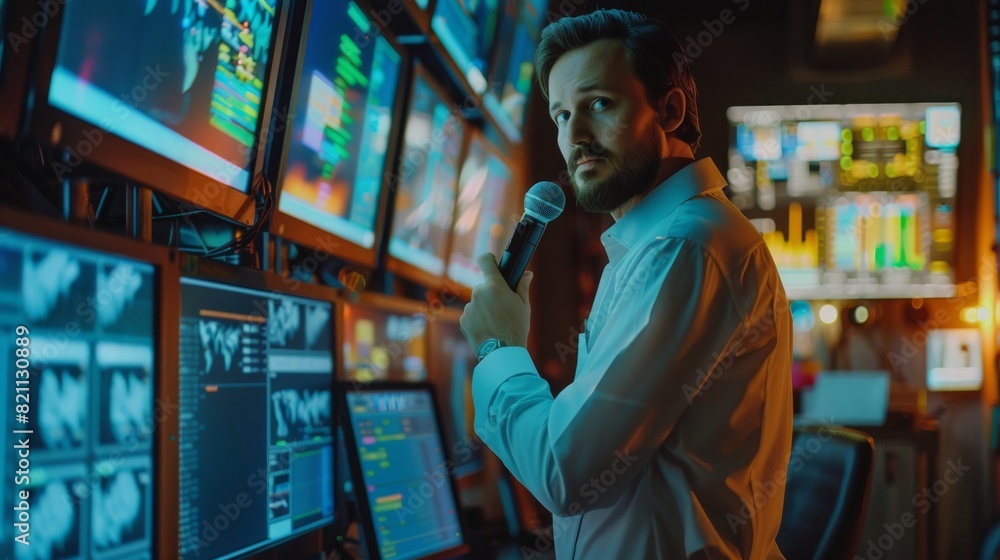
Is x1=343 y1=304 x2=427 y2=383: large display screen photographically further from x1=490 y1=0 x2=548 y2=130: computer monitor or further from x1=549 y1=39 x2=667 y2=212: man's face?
x1=490 y1=0 x2=548 y2=130: computer monitor

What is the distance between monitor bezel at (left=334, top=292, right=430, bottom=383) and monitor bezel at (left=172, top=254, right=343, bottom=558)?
0.01m

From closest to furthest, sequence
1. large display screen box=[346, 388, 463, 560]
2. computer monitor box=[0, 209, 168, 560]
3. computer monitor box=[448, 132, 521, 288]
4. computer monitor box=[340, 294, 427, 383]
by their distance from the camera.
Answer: computer monitor box=[0, 209, 168, 560] → large display screen box=[346, 388, 463, 560] → computer monitor box=[340, 294, 427, 383] → computer monitor box=[448, 132, 521, 288]

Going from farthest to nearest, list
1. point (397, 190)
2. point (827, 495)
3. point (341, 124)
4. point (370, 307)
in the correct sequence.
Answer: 1. point (397, 190)
2. point (370, 307)
3. point (341, 124)
4. point (827, 495)

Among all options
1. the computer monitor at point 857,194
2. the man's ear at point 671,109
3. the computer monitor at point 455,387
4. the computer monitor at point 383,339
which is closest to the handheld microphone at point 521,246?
the man's ear at point 671,109

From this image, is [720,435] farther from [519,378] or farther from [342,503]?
[342,503]

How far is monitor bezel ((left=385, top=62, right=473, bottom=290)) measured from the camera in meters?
2.27

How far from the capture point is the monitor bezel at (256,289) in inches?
47.3

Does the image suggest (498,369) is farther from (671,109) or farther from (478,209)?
(478,209)

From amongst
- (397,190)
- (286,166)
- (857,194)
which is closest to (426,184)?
(397,190)

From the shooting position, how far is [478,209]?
3.28m

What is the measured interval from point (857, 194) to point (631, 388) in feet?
12.4

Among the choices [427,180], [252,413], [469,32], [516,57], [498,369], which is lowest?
[252,413]

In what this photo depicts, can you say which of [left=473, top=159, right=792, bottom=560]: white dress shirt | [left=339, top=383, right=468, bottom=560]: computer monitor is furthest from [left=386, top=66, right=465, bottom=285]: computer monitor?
[left=473, top=159, right=792, bottom=560]: white dress shirt

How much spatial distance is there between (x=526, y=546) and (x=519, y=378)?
1.36m
